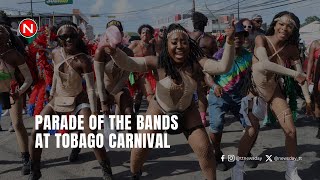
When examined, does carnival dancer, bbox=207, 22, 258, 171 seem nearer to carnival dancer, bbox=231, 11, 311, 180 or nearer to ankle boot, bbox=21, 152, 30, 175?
carnival dancer, bbox=231, 11, 311, 180

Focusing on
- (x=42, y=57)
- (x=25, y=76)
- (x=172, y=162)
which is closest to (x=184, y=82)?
(x=172, y=162)

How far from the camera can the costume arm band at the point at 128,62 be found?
141 inches

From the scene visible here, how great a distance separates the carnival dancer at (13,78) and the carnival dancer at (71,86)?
476mm

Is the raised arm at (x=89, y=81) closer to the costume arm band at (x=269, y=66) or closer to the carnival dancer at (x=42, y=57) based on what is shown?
the carnival dancer at (x=42, y=57)

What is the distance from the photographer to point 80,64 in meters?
4.53

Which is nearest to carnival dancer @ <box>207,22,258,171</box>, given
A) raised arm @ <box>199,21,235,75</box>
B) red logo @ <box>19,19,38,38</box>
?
raised arm @ <box>199,21,235,75</box>

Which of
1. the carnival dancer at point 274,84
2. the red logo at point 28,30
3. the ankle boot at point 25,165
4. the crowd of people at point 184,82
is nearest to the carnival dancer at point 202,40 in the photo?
the crowd of people at point 184,82

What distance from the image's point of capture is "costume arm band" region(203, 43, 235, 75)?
3.37 m

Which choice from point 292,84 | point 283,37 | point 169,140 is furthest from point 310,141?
point 283,37

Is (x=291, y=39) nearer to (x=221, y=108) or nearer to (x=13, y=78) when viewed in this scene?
(x=221, y=108)

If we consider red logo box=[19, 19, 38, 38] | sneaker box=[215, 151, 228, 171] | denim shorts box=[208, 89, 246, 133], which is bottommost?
sneaker box=[215, 151, 228, 171]

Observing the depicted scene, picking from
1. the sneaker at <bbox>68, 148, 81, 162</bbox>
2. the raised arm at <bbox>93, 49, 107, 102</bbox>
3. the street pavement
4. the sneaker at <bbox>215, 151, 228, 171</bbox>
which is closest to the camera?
the raised arm at <bbox>93, 49, 107, 102</bbox>

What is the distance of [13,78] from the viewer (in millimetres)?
5012

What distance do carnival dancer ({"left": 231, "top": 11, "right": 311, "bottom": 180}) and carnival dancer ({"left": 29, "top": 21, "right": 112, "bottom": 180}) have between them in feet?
5.47
